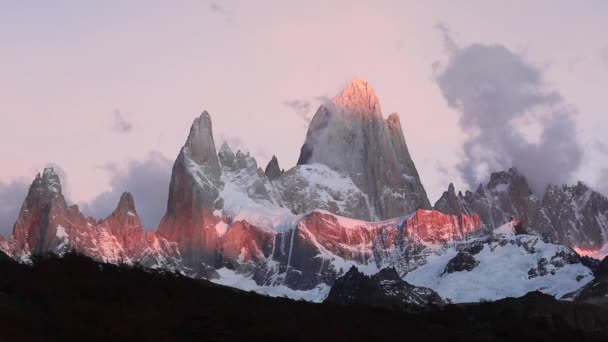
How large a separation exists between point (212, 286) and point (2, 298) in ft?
36.0

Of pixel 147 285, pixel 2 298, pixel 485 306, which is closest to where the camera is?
pixel 2 298

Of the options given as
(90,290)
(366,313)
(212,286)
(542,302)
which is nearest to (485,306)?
(542,302)

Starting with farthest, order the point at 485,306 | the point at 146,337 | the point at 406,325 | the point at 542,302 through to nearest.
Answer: the point at 542,302, the point at 485,306, the point at 406,325, the point at 146,337

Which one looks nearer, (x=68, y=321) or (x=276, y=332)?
(x=68, y=321)

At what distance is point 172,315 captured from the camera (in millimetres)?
30703

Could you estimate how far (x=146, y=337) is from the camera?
2772cm

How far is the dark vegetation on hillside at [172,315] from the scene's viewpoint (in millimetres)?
28125

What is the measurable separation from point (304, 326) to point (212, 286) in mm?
7663

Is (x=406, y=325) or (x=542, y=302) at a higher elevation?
(x=542, y=302)

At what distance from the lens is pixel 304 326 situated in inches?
1284

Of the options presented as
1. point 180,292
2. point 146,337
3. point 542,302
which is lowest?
point 146,337

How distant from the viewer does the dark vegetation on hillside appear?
1107 inches

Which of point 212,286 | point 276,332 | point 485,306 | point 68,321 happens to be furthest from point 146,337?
point 485,306

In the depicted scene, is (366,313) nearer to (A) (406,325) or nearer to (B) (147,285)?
(A) (406,325)
